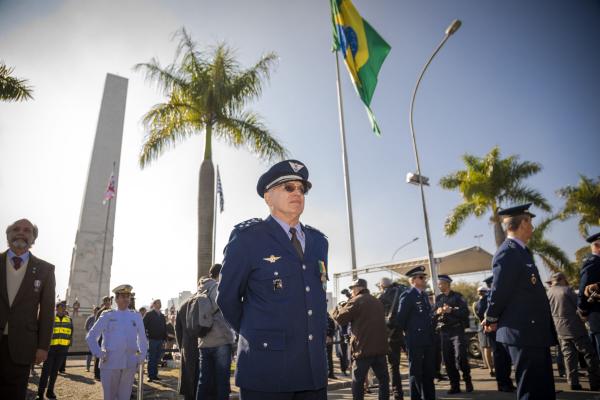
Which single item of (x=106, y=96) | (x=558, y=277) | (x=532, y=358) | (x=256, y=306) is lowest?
(x=532, y=358)

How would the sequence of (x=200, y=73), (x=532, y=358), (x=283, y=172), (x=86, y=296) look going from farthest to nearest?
(x=86, y=296) → (x=200, y=73) → (x=532, y=358) → (x=283, y=172)

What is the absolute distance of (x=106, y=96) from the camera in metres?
33.3

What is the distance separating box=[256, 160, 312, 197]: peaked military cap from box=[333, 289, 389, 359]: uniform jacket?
3.80 m

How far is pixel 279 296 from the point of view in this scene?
245 cm

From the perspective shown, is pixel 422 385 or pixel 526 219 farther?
pixel 422 385

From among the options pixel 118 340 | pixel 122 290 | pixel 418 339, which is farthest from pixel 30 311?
pixel 418 339

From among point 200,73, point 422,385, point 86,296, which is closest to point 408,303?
point 422,385

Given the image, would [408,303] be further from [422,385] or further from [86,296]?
[86,296]

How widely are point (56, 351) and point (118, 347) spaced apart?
511 cm

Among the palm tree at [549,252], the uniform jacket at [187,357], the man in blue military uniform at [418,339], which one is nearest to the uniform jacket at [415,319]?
the man in blue military uniform at [418,339]

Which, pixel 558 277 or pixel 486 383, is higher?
pixel 558 277

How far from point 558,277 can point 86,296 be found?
106 feet

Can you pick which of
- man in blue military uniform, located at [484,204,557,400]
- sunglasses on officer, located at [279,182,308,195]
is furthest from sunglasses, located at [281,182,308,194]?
man in blue military uniform, located at [484,204,557,400]

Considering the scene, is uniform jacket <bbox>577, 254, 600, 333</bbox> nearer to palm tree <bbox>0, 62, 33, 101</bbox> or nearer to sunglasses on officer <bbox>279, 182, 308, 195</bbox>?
sunglasses on officer <bbox>279, 182, 308, 195</bbox>
